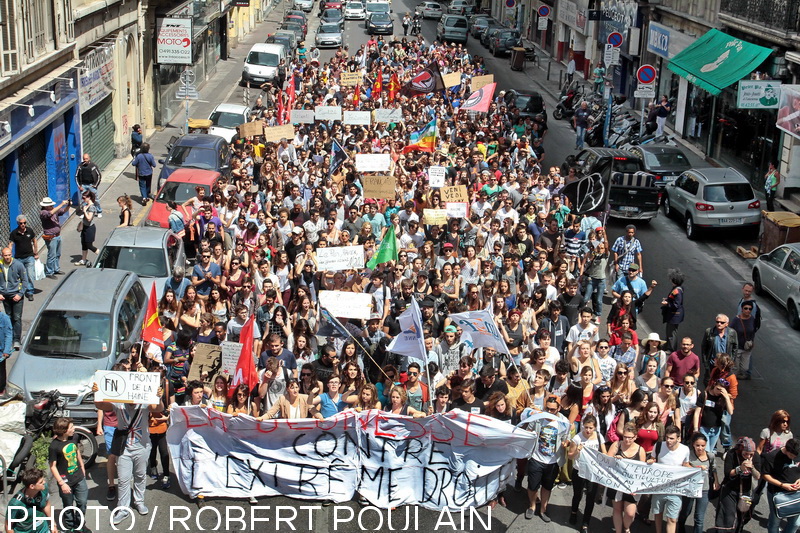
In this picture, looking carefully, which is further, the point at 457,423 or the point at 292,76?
the point at 292,76

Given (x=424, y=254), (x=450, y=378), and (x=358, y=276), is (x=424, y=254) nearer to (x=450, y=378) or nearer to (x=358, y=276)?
(x=358, y=276)

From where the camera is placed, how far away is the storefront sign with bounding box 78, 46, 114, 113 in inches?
1041

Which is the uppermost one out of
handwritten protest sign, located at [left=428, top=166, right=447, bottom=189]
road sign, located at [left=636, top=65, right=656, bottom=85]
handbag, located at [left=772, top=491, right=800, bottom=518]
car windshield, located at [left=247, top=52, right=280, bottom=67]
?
road sign, located at [left=636, top=65, right=656, bottom=85]

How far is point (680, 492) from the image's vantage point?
1120 cm

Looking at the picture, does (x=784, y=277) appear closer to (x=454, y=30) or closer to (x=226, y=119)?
(x=226, y=119)

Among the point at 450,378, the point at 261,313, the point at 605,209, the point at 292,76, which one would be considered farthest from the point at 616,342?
the point at 292,76

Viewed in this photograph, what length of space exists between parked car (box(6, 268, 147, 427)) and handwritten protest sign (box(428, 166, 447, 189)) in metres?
7.16

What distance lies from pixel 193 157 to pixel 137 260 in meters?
7.91

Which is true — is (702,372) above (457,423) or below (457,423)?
below

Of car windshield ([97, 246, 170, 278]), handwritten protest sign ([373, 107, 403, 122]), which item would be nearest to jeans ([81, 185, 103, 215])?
car windshield ([97, 246, 170, 278])

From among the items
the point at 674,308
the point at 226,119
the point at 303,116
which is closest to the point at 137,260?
the point at 674,308

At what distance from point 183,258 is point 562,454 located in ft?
30.4

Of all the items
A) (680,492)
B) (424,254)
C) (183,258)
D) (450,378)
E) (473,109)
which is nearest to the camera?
(680,492)

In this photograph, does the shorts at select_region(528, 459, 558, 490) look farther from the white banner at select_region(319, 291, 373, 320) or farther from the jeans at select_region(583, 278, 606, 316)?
the jeans at select_region(583, 278, 606, 316)
